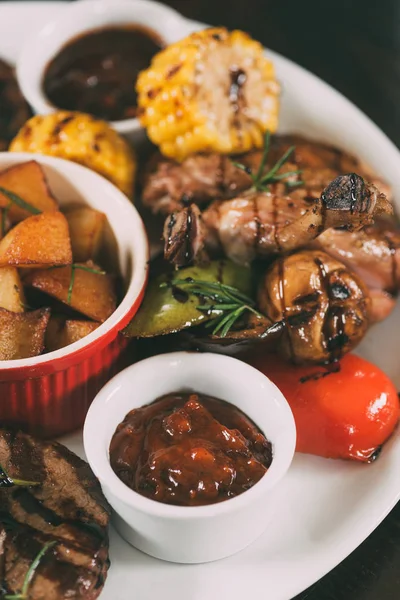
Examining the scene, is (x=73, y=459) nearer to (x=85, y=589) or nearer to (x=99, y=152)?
(x=85, y=589)

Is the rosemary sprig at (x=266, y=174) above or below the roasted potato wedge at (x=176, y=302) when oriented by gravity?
above

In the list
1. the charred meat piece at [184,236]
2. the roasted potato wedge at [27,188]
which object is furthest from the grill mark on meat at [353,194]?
the roasted potato wedge at [27,188]

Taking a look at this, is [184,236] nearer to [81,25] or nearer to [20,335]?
[20,335]

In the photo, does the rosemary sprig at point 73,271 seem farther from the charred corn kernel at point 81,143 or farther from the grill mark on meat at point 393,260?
the grill mark on meat at point 393,260

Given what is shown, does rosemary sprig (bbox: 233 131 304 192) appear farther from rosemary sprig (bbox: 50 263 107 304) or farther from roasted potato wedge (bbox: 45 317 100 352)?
roasted potato wedge (bbox: 45 317 100 352)

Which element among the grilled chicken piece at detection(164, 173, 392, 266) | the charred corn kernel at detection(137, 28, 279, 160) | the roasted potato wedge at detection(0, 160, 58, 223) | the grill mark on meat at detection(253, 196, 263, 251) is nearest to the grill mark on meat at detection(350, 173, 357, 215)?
the grilled chicken piece at detection(164, 173, 392, 266)
